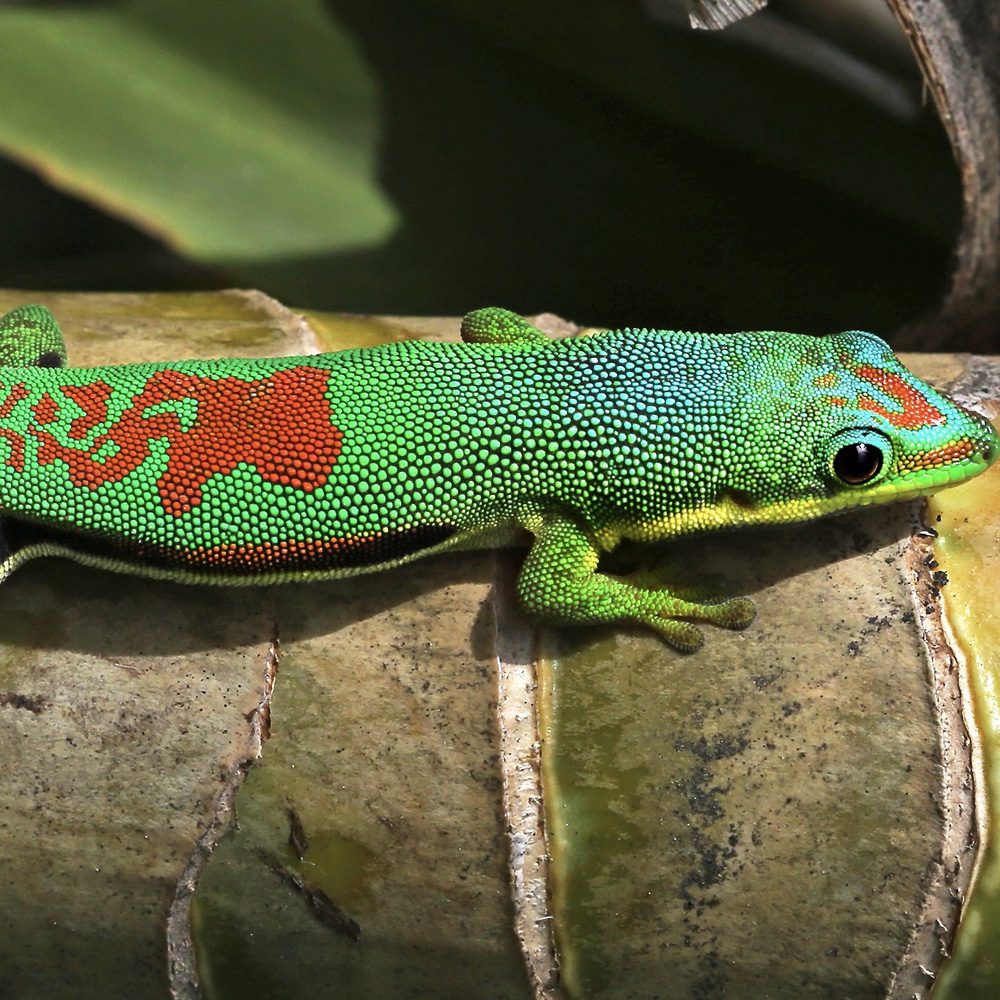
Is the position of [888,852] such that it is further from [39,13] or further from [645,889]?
[39,13]

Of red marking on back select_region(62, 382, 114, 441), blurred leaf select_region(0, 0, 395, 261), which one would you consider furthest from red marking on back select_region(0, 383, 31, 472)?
blurred leaf select_region(0, 0, 395, 261)

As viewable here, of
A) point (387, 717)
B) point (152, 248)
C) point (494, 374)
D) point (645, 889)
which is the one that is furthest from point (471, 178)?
point (645, 889)

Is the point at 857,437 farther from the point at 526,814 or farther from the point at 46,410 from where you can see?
the point at 46,410

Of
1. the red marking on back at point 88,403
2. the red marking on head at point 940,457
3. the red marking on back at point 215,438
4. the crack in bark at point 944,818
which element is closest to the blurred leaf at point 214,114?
the red marking on back at point 88,403

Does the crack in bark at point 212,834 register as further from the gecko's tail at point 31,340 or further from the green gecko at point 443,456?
the gecko's tail at point 31,340

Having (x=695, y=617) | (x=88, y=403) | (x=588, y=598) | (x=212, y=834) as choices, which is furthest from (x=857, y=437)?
(x=88, y=403)

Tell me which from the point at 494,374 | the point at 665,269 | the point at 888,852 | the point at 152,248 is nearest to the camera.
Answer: the point at 888,852

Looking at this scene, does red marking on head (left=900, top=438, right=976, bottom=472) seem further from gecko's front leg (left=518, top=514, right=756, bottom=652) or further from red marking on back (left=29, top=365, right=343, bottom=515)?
red marking on back (left=29, top=365, right=343, bottom=515)

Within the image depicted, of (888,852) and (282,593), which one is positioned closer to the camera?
(888,852)
